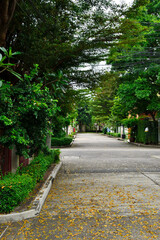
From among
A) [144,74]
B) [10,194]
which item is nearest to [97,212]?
[10,194]

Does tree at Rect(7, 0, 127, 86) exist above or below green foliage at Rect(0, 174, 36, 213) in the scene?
above

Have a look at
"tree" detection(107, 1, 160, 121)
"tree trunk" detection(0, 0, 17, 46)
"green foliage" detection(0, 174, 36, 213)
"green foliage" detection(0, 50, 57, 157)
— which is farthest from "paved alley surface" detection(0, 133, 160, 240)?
"tree" detection(107, 1, 160, 121)

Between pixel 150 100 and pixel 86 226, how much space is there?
18755 millimetres

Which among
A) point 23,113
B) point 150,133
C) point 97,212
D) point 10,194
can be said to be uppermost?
point 23,113

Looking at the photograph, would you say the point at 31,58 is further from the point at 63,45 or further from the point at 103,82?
the point at 103,82

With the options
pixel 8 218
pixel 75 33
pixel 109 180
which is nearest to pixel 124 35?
pixel 75 33

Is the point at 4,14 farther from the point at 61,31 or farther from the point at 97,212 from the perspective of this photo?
the point at 97,212

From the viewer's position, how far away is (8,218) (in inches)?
163

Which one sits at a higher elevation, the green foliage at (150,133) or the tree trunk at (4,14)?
the tree trunk at (4,14)

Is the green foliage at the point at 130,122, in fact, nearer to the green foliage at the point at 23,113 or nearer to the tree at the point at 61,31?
the tree at the point at 61,31

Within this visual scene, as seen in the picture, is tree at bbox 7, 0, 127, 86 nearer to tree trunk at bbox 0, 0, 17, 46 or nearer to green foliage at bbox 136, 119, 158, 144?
tree trunk at bbox 0, 0, 17, 46

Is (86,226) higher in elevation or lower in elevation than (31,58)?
lower

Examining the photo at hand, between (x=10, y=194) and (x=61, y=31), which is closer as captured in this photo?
(x=10, y=194)

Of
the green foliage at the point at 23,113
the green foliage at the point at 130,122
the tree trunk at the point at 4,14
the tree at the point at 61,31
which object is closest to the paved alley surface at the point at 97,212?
the green foliage at the point at 23,113
